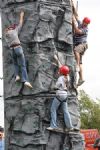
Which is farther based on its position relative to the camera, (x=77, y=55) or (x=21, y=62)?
(x=77, y=55)

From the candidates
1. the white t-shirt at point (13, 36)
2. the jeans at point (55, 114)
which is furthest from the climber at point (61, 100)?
the white t-shirt at point (13, 36)

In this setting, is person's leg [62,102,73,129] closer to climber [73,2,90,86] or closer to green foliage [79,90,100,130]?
climber [73,2,90,86]

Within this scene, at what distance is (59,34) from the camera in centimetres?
871

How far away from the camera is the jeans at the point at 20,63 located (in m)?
8.46

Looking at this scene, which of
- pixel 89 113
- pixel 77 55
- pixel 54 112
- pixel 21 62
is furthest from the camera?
pixel 89 113

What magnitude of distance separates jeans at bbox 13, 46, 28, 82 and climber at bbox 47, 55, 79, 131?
520 millimetres

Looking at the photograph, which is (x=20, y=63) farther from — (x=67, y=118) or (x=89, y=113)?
(x=89, y=113)

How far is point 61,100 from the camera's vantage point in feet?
27.8

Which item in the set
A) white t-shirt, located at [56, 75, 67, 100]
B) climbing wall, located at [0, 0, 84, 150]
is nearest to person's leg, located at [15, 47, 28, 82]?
climbing wall, located at [0, 0, 84, 150]

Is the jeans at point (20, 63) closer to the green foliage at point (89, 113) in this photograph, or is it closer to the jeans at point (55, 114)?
the jeans at point (55, 114)

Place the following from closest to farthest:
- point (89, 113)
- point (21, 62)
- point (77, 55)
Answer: point (21, 62) → point (77, 55) → point (89, 113)

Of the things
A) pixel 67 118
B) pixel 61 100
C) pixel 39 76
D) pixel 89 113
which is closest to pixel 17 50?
pixel 39 76

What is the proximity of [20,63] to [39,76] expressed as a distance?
35cm

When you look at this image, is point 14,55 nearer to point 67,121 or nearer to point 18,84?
point 18,84
